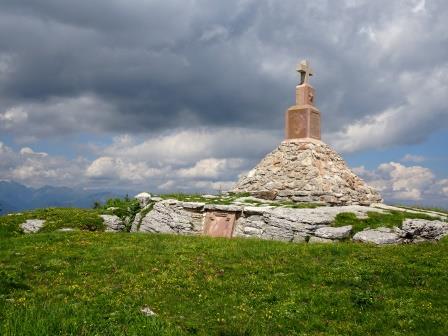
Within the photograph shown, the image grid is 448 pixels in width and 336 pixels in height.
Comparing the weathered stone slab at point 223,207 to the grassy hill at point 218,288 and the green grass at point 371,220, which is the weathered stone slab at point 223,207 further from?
the green grass at point 371,220

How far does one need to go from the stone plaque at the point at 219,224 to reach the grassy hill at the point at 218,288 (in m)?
5.37

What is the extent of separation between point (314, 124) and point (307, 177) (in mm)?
6221

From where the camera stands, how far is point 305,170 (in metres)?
35.4

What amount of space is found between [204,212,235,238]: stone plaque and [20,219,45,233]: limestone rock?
11418 mm

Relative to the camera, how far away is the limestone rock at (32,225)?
29342 millimetres

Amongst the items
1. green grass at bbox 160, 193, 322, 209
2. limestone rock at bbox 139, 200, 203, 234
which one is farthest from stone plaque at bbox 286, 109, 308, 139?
limestone rock at bbox 139, 200, 203, 234

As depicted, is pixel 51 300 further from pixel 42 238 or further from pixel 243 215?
pixel 243 215

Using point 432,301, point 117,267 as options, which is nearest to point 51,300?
point 117,267

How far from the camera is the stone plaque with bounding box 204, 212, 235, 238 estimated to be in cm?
2927

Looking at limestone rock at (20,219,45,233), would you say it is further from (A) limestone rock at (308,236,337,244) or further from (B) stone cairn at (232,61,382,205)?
(A) limestone rock at (308,236,337,244)

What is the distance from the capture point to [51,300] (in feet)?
43.7

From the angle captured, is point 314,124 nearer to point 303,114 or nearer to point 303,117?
point 303,117

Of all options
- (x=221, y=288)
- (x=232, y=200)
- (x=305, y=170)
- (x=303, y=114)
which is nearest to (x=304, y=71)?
(x=303, y=114)

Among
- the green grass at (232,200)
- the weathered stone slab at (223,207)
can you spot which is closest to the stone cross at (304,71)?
the green grass at (232,200)
